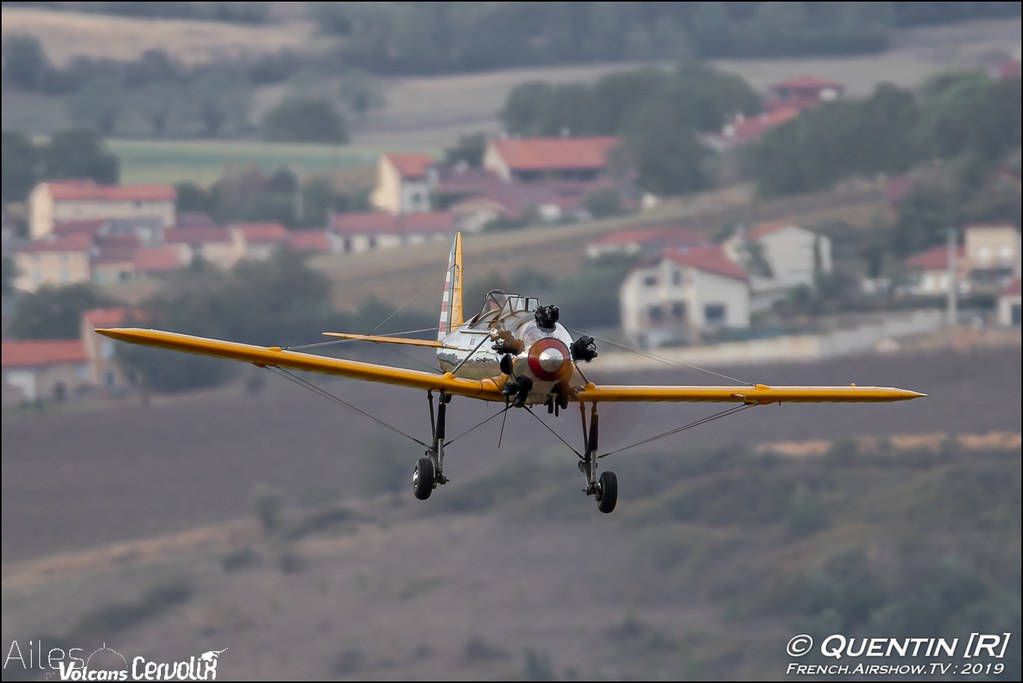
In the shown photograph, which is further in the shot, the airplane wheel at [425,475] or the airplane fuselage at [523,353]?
the airplane wheel at [425,475]

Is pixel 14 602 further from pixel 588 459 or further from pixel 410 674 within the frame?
pixel 588 459

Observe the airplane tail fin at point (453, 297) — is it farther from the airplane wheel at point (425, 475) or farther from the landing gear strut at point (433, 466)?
the airplane wheel at point (425, 475)

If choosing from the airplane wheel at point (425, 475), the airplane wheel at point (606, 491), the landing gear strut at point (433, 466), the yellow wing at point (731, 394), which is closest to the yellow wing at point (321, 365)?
the landing gear strut at point (433, 466)

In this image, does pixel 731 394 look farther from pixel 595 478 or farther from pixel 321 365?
pixel 321 365

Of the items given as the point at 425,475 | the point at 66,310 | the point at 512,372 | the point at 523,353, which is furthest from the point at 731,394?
the point at 66,310

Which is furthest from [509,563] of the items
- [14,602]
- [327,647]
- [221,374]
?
[14,602]
